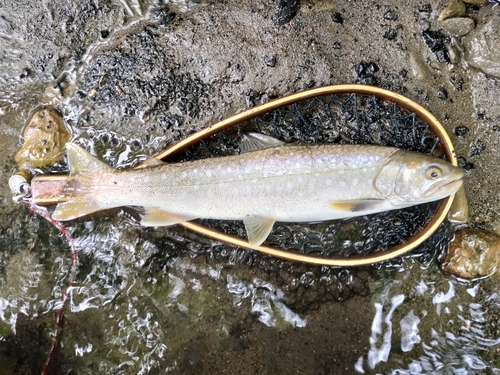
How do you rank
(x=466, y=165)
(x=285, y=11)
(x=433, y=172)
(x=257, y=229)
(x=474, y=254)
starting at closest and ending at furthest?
(x=433, y=172), (x=257, y=229), (x=474, y=254), (x=466, y=165), (x=285, y=11)

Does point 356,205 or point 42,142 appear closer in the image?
point 356,205

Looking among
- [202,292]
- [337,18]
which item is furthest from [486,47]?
[202,292]

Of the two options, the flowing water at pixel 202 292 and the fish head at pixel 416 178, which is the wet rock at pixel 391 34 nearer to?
the flowing water at pixel 202 292

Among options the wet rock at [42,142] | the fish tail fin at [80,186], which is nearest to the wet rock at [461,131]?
the fish tail fin at [80,186]

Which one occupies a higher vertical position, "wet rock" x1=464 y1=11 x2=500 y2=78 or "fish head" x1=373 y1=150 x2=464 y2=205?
"wet rock" x1=464 y1=11 x2=500 y2=78

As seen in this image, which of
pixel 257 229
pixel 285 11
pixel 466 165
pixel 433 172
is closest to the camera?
pixel 433 172

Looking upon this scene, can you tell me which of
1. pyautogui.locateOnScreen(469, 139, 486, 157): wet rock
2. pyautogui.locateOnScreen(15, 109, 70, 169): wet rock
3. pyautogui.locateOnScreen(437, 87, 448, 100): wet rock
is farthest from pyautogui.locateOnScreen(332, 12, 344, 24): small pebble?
pyautogui.locateOnScreen(15, 109, 70, 169): wet rock

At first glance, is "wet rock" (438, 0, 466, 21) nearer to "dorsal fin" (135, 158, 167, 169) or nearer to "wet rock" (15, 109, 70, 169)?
"dorsal fin" (135, 158, 167, 169)

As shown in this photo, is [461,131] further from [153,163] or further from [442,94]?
[153,163]
